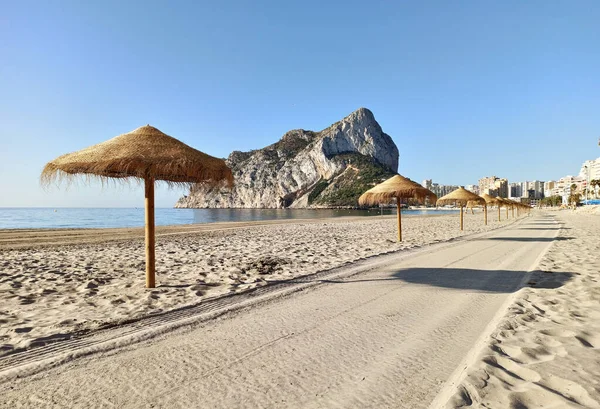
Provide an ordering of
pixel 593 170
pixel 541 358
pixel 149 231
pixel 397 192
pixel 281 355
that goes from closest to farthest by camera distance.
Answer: pixel 541 358
pixel 281 355
pixel 149 231
pixel 397 192
pixel 593 170

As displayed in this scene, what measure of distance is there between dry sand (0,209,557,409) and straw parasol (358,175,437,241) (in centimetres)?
763

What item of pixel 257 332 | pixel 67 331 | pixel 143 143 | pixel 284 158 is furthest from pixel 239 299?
pixel 284 158

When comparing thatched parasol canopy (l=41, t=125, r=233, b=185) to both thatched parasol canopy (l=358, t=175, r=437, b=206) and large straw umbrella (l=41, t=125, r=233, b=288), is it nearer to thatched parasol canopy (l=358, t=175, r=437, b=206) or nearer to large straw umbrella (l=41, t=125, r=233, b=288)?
large straw umbrella (l=41, t=125, r=233, b=288)

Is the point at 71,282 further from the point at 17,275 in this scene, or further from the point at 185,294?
the point at 185,294

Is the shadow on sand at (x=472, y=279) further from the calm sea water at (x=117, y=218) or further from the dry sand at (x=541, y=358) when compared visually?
the calm sea water at (x=117, y=218)

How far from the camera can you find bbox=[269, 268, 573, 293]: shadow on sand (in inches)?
220

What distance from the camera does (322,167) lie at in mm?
136750

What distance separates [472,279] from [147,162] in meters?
5.99

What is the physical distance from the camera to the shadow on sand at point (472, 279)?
220 inches

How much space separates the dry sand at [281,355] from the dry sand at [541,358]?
247 mm

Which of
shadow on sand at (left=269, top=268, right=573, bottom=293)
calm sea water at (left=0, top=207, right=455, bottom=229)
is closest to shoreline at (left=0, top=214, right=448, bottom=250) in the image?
calm sea water at (left=0, top=207, right=455, bottom=229)

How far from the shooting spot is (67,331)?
3.54m

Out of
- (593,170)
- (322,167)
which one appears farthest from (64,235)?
(593,170)

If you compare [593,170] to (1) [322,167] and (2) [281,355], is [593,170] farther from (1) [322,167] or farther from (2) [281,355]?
(2) [281,355]
